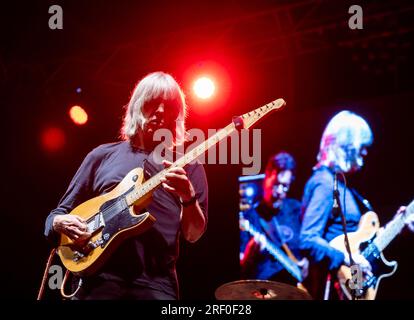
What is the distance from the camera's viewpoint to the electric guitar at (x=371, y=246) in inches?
183

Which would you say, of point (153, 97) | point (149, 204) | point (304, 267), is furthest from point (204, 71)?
point (149, 204)

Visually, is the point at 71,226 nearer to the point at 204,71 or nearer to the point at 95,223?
the point at 95,223

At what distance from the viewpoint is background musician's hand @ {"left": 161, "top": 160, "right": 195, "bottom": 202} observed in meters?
2.94

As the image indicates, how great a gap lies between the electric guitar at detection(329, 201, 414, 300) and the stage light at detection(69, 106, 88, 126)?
2.97 metres

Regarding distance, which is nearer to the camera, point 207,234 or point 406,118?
point 406,118

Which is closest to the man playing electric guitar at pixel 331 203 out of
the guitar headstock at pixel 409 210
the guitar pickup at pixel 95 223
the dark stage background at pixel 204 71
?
the dark stage background at pixel 204 71

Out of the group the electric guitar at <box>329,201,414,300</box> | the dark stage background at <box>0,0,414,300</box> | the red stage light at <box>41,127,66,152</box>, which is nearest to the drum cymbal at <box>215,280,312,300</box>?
the electric guitar at <box>329,201,414,300</box>

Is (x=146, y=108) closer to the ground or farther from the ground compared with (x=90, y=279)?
farther from the ground

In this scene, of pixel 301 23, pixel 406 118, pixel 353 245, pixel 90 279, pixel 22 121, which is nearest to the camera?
pixel 90 279
